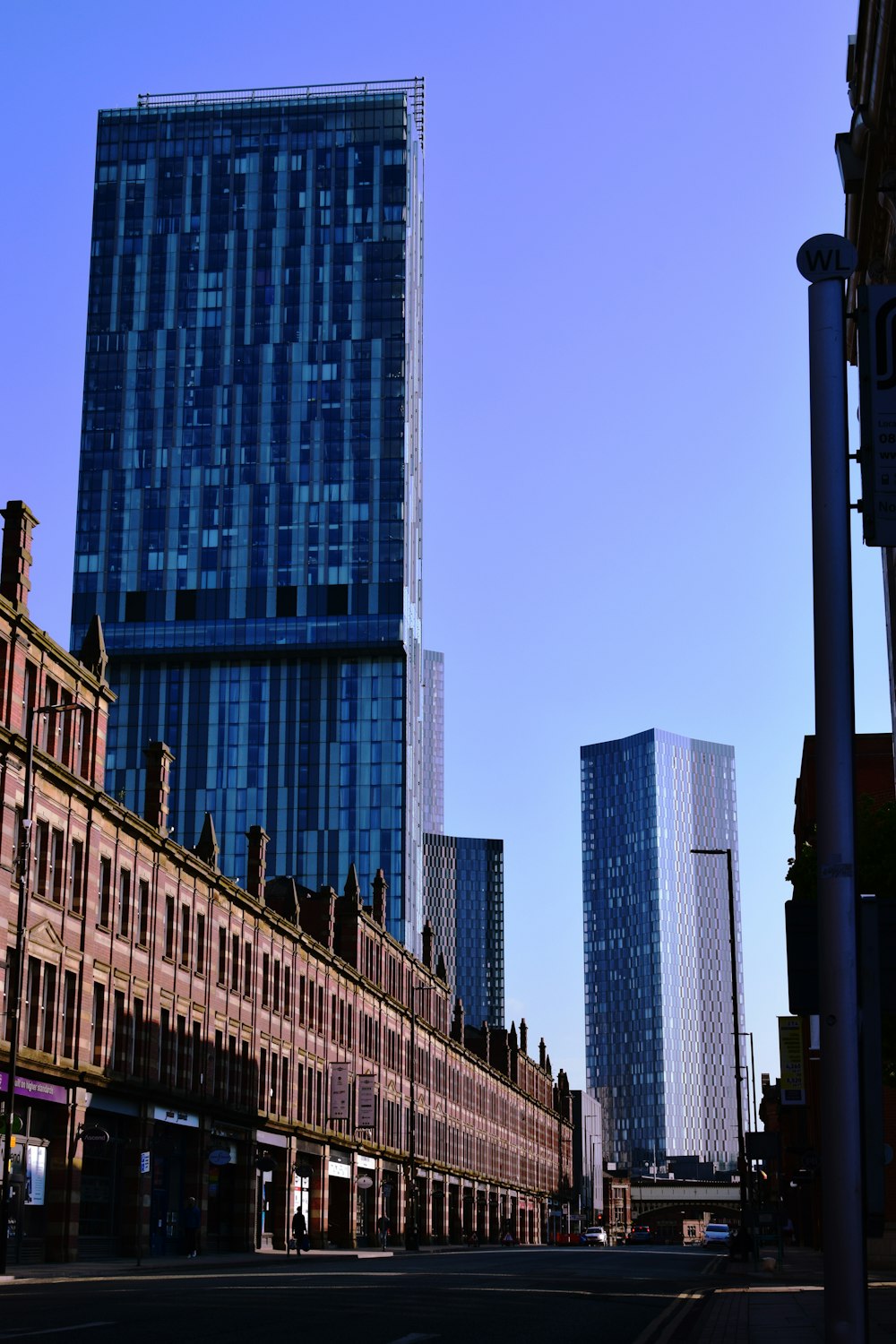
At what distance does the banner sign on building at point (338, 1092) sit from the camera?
78.1 meters

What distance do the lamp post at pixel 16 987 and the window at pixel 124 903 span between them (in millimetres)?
7600

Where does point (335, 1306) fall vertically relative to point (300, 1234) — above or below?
above

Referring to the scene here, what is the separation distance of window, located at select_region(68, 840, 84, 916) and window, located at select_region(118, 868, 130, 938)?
3224 mm

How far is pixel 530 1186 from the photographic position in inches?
6220

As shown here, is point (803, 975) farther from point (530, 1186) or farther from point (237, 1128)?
point (530, 1186)

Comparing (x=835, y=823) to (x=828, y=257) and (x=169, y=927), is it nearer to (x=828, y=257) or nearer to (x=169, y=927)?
(x=828, y=257)

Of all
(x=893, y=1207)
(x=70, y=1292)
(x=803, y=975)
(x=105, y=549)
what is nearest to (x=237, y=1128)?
(x=893, y=1207)

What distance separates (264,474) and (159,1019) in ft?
320

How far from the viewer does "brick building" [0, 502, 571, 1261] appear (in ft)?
150

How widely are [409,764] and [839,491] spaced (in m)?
135

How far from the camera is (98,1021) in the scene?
1973 inches

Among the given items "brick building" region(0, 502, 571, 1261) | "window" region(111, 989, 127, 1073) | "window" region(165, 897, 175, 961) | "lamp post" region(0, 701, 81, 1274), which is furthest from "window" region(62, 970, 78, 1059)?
"window" region(165, 897, 175, 961)

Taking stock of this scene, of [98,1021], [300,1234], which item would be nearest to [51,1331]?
[98,1021]

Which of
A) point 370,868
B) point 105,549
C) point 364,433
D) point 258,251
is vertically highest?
point 258,251
